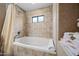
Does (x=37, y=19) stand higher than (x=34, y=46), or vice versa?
(x=37, y=19)

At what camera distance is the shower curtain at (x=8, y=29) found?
179cm

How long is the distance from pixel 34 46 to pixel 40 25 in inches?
11.2

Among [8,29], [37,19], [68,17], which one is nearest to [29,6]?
[37,19]

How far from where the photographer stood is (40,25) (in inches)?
71.7

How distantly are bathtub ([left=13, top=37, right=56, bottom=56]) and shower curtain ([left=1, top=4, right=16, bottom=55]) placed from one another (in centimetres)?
8

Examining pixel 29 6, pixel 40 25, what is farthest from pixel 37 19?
pixel 29 6

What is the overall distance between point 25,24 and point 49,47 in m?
0.43

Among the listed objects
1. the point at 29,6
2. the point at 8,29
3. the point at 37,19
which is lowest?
the point at 8,29

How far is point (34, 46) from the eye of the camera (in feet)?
5.87

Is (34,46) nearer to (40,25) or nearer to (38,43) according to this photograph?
(38,43)

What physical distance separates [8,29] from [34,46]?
40cm

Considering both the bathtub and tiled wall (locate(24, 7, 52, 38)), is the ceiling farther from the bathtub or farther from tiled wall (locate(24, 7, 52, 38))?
the bathtub

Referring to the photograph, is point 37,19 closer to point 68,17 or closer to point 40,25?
point 40,25

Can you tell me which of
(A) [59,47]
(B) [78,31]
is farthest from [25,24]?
(B) [78,31]
